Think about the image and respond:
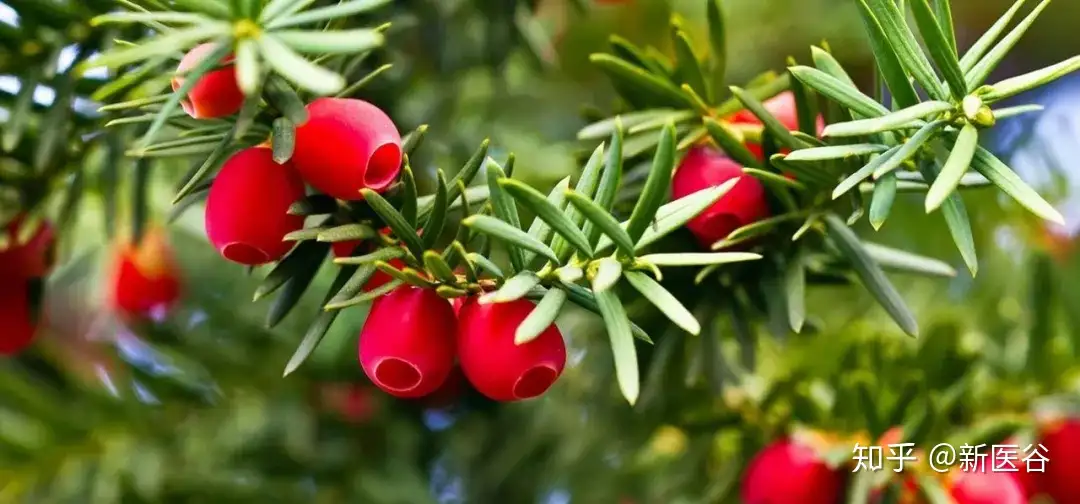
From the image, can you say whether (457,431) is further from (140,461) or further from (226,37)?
(226,37)

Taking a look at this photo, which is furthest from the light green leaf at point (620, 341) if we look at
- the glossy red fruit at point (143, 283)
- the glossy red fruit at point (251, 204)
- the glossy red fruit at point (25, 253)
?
the glossy red fruit at point (143, 283)

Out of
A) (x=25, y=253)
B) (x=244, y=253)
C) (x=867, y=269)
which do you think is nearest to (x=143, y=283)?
(x=25, y=253)

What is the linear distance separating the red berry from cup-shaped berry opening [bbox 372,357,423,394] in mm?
20

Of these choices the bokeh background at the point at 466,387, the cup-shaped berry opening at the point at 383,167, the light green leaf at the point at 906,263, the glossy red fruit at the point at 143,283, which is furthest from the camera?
the glossy red fruit at the point at 143,283

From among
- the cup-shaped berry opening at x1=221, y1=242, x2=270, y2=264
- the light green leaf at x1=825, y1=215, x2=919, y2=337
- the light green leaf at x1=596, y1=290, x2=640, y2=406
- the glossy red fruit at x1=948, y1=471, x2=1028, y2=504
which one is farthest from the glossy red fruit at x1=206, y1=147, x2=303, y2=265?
the glossy red fruit at x1=948, y1=471, x2=1028, y2=504

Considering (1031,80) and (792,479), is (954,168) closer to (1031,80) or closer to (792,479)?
(1031,80)

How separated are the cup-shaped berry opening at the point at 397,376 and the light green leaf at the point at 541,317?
0.06 m

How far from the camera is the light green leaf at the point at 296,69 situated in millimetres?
223

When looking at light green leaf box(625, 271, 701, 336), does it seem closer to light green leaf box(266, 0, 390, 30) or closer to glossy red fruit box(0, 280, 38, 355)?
light green leaf box(266, 0, 390, 30)

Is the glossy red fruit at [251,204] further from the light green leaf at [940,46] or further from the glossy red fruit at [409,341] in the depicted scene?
the light green leaf at [940,46]

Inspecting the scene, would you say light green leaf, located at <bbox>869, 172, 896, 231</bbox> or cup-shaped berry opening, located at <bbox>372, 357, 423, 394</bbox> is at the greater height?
light green leaf, located at <bbox>869, 172, 896, 231</bbox>

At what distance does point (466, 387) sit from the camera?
682mm

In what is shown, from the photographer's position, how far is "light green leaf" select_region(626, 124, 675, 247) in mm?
308

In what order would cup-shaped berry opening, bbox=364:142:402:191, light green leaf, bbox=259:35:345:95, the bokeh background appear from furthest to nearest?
the bokeh background < cup-shaped berry opening, bbox=364:142:402:191 < light green leaf, bbox=259:35:345:95
